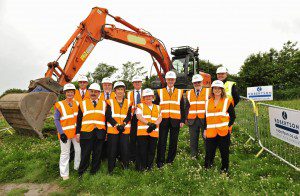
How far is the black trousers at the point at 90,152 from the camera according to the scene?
5531 mm

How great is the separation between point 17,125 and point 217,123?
6.69 metres

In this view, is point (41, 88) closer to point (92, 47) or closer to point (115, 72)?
point (92, 47)

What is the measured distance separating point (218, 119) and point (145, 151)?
167cm

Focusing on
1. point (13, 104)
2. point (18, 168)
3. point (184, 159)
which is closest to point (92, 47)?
point (13, 104)

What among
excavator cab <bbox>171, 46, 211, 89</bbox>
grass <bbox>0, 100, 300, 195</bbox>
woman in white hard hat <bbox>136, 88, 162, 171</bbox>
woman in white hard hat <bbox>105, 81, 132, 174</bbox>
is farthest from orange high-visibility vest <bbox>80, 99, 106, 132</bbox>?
excavator cab <bbox>171, 46, 211, 89</bbox>

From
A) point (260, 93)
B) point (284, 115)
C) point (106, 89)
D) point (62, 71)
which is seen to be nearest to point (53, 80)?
point (62, 71)

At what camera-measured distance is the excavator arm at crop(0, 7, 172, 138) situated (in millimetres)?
8117

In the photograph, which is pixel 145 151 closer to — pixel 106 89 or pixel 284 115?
pixel 106 89

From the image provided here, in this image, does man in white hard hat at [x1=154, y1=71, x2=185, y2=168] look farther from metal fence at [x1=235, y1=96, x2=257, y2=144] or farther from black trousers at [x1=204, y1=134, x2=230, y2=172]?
metal fence at [x1=235, y1=96, x2=257, y2=144]

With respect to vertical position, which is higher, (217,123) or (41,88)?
(41,88)

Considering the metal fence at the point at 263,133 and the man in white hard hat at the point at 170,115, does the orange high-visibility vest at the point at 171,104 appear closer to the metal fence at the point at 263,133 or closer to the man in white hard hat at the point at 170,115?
the man in white hard hat at the point at 170,115

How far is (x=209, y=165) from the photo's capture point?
18.3ft

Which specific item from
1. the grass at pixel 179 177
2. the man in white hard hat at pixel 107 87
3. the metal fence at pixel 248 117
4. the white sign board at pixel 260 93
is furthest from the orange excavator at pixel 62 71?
the white sign board at pixel 260 93

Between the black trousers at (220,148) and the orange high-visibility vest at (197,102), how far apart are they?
2.49 ft
